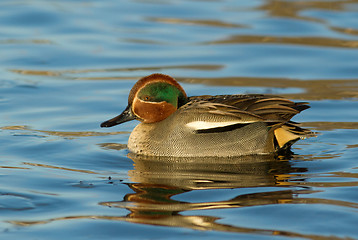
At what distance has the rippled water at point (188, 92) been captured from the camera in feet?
20.3

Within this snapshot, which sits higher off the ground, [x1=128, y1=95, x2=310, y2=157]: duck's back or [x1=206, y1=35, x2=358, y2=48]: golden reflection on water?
[x1=206, y1=35, x2=358, y2=48]: golden reflection on water

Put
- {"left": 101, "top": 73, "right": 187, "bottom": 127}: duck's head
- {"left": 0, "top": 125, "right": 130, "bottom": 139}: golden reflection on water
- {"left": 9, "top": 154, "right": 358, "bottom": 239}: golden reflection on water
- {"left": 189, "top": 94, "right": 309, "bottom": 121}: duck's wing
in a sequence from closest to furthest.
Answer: {"left": 9, "top": 154, "right": 358, "bottom": 239}: golden reflection on water → {"left": 189, "top": 94, "right": 309, "bottom": 121}: duck's wing → {"left": 101, "top": 73, "right": 187, "bottom": 127}: duck's head → {"left": 0, "top": 125, "right": 130, "bottom": 139}: golden reflection on water

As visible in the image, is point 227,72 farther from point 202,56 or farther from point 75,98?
point 75,98

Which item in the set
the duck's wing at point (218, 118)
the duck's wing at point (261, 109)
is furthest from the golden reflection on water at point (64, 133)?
the duck's wing at point (218, 118)

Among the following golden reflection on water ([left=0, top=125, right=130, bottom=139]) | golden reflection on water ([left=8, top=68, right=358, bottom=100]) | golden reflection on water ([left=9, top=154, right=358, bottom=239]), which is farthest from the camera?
golden reflection on water ([left=8, top=68, right=358, bottom=100])

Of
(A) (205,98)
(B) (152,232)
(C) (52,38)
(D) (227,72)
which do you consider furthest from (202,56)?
(B) (152,232)

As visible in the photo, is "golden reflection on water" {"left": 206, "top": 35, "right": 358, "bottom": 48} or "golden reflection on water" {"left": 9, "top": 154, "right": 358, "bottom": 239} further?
"golden reflection on water" {"left": 206, "top": 35, "right": 358, "bottom": 48}

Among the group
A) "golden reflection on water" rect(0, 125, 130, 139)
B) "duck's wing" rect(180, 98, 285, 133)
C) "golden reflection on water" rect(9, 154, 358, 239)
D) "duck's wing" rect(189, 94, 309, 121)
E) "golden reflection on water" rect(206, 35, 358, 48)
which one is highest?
"golden reflection on water" rect(206, 35, 358, 48)

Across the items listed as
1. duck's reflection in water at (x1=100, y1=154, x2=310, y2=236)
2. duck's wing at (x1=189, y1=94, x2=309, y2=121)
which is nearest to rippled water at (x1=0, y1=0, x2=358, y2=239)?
duck's reflection in water at (x1=100, y1=154, x2=310, y2=236)

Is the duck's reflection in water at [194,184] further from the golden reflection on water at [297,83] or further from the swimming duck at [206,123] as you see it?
the golden reflection on water at [297,83]

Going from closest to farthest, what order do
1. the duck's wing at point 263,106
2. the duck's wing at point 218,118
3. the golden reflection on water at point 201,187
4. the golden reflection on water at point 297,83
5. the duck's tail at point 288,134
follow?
the golden reflection on water at point 201,187
the duck's wing at point 218,118
the duck's wing at point 263,106
the duck's tail at point 288,134
the golden reflection on water at point 297,83

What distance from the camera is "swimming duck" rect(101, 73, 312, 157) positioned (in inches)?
317

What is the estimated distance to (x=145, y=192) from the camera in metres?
6.94

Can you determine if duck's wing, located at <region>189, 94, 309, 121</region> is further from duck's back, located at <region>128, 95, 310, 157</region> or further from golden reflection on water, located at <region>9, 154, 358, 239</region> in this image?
golden reflection on water, located at <region>9, 154, 358, 239</region>
